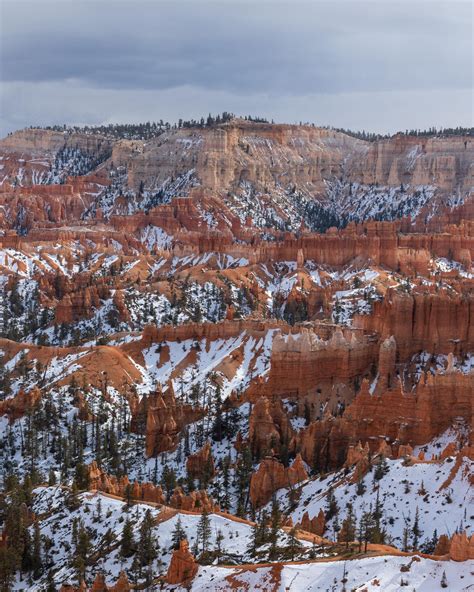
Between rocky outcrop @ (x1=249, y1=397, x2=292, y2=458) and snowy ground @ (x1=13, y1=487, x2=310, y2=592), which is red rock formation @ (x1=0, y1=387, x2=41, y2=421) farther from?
snowy ground @ (x1=13, y1=487, x2=310, y2=592)

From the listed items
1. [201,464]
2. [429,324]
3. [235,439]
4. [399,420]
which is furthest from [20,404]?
[429,324]

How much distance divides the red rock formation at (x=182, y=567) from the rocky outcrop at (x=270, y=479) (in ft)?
66.2

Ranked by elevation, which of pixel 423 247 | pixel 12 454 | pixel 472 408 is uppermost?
pixel 423 247

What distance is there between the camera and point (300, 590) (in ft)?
147

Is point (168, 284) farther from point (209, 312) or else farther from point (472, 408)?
point (472, 408)

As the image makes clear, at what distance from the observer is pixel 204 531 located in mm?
52094

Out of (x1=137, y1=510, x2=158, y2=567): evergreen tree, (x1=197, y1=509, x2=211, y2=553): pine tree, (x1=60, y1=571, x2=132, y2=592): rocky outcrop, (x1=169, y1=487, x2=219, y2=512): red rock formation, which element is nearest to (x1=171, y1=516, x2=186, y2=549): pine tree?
(x1=197, y1=509, x2=211, y2=553): pine tree

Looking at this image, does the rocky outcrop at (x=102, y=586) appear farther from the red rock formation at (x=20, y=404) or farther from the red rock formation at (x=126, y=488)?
the red rock formation at (x=20, y=404)

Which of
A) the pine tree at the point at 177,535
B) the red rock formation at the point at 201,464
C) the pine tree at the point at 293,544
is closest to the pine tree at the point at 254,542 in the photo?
the pine tree at the point at 293,544

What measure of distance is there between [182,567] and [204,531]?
11.8 feet

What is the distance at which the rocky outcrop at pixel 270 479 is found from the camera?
6981 cm

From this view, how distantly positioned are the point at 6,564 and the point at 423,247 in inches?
5697

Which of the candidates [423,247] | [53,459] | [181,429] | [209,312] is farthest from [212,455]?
[423,247]

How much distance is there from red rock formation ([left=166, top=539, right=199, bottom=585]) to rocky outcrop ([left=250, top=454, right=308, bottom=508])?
66.2 ft
